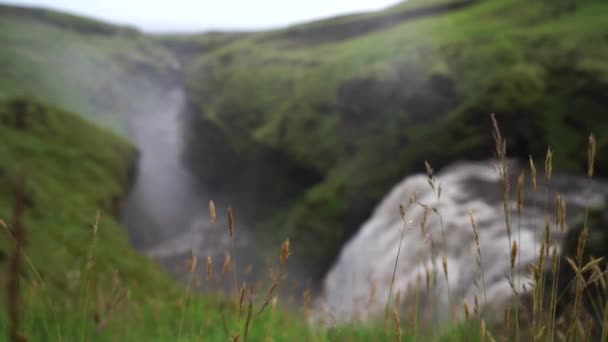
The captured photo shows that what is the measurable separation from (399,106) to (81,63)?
23224 mm

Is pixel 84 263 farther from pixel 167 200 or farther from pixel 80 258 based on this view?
pixel 167 200

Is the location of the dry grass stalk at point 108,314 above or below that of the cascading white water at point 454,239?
above

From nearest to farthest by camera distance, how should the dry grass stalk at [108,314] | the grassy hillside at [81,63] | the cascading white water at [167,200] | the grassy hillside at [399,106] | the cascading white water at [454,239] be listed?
the dry grass stalk at [108,314], the cascading white water at [454,239], the grassy hillside at [399,106], the cascading white water at [167,200], the grassy hillside at [81,63]

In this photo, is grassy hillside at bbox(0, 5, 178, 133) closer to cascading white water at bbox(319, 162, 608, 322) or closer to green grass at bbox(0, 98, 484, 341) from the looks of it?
green grass at bbox(0, 98, 484, 341)

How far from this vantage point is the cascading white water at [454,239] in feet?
21.8

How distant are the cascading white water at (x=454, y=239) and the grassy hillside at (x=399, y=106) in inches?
60.8

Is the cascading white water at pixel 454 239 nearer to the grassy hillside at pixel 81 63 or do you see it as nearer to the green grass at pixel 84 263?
the green grass at pixel 84 263

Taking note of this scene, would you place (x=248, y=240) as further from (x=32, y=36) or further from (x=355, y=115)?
(x=32, y=36)

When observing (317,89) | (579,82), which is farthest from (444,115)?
(317,89)

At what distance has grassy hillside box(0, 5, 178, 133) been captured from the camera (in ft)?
66.6

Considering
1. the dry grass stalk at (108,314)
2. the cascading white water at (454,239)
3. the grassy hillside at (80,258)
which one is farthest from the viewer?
the cascading white water at (454,239)

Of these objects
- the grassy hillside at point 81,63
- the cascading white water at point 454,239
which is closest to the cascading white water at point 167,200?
the grassy hillside at point 81,63

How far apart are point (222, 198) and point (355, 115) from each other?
37.2 feet

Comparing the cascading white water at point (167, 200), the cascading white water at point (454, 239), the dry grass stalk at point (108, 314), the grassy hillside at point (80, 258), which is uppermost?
→ the dry grass stalk at point (108, 314)
